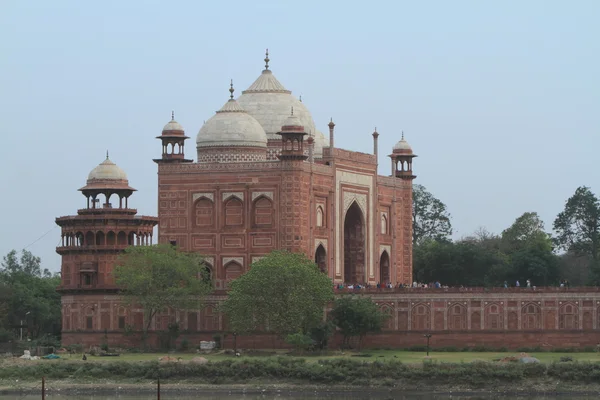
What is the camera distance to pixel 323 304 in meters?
84.8

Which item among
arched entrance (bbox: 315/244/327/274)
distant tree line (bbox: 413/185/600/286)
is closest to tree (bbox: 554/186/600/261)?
distant tree line (bbox: 413/185/600/286)

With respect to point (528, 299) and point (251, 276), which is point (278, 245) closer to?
point (251, 276)

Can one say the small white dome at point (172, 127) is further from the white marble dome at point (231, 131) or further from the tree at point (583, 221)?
the tree at point (583, 221)

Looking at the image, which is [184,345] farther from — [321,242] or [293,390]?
[293,390]

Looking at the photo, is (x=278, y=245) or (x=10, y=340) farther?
(x=10, y=340)

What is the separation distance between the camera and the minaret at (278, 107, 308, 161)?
292 feet

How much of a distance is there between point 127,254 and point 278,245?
23.2 ft

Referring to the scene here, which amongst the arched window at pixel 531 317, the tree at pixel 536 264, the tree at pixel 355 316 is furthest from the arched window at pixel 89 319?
the tree at pixel 536 264

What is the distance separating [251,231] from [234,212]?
127 cm

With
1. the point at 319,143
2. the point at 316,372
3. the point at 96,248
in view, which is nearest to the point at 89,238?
the point at 96,248

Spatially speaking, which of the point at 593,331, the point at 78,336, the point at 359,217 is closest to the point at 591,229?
the point at 359,217

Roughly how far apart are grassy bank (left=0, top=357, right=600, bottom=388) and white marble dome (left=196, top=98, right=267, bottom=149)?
15.5 metres

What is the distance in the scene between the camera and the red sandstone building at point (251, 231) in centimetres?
8606

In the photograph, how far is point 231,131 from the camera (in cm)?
9181
